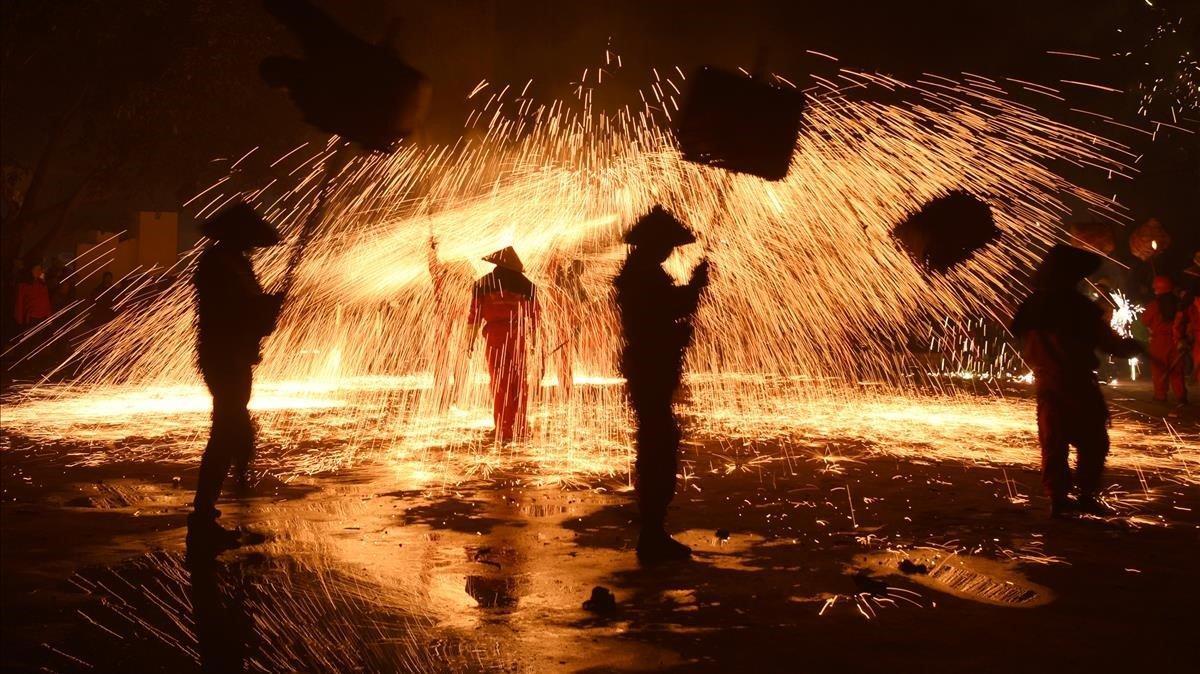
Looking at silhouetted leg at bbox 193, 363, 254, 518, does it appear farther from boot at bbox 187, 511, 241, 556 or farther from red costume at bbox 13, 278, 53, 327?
red costume at bbox 13, 278, 53, 327

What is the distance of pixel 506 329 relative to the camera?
10328mm

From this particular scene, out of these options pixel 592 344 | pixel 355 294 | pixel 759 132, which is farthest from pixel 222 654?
pixel 592 344

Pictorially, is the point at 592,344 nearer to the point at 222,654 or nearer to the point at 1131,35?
the point at 222,654

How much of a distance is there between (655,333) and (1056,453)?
2.80m

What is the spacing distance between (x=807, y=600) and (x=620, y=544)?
1.44m

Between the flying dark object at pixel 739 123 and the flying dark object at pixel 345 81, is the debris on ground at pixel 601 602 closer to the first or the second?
the flying dark object at pixel 345 81

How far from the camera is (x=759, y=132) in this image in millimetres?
6352

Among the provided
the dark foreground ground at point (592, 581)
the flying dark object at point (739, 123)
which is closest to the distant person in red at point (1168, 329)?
the dark foreground ground at point (592, 581)

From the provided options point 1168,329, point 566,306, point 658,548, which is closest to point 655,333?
point 658,548

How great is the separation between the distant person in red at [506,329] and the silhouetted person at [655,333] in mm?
4408

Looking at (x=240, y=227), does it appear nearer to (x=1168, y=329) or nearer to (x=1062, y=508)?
(x=1062, y=508)

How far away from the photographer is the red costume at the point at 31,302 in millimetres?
19922

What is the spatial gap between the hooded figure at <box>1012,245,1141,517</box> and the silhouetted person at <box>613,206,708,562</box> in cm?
247

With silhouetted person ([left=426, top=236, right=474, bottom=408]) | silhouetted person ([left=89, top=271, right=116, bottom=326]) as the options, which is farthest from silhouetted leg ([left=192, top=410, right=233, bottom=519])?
silhouetted person ([left=89, top=271, right=116, bottom=326])
